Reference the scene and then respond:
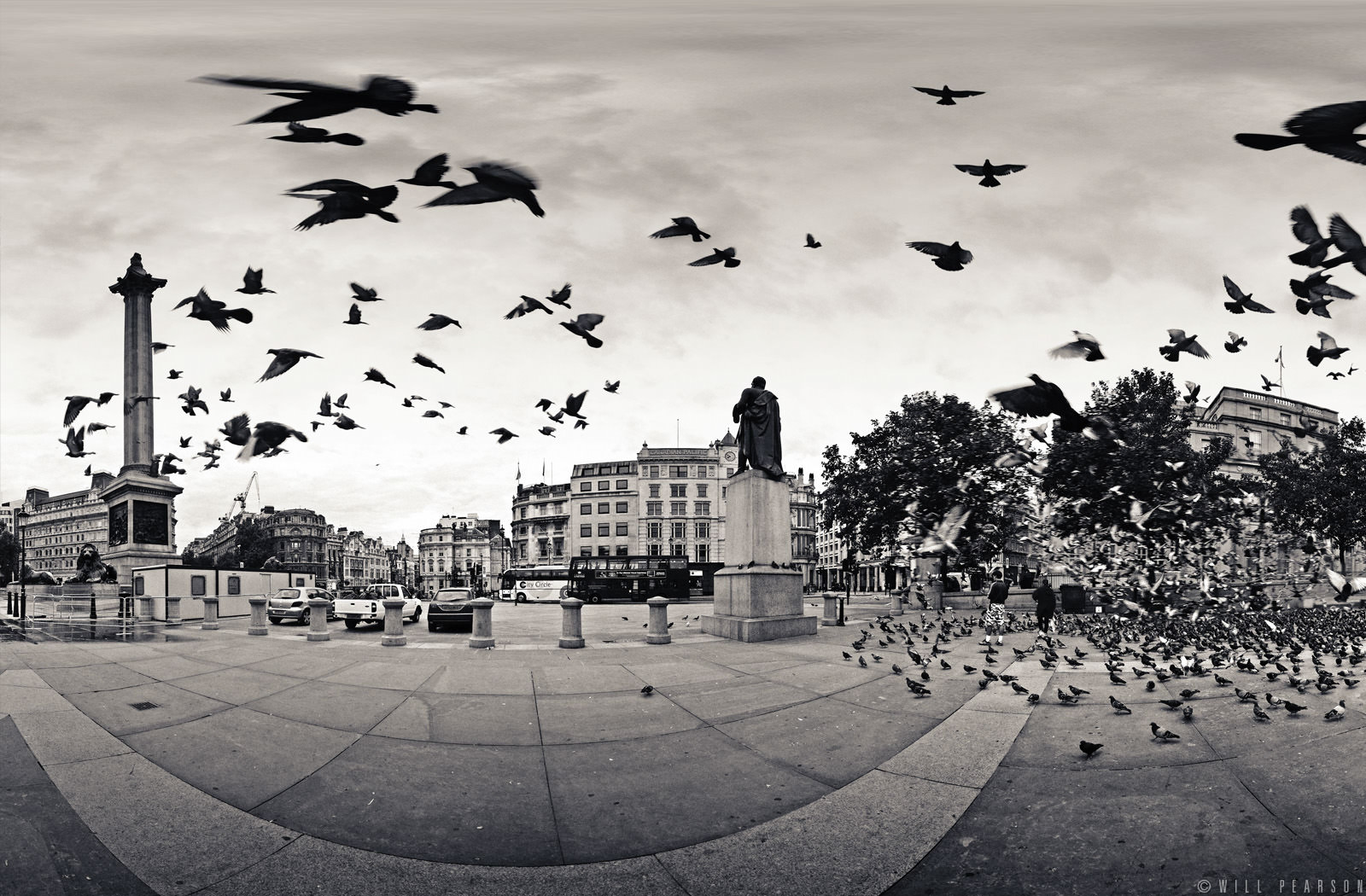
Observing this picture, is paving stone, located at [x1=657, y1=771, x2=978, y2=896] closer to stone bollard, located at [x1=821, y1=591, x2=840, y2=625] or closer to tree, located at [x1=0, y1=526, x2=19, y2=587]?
stone bollard, located at [x1=821, y1=591, x2=840, y2=625]

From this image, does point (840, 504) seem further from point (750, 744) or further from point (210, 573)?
point (750, 744)

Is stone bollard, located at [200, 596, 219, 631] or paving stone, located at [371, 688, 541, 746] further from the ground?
paving stone, located at [371, 688, 541, 746]

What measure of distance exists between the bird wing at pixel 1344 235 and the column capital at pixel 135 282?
38877 millimetres

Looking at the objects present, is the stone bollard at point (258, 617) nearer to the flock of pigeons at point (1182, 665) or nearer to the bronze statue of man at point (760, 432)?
the bronze statue of man at point (760, 432)

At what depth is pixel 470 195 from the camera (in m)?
2.95

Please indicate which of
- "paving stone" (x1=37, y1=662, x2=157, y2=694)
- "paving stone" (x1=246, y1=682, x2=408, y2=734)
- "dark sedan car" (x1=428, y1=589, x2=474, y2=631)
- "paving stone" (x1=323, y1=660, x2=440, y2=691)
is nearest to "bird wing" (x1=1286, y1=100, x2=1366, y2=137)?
"paving stone" (x1=246, y1=682, x2=408, y2=734)

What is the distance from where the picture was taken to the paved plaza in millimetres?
3559

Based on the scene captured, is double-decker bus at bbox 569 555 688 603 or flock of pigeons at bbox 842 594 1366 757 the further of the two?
double-decker bus at bbox 569 555 688 603

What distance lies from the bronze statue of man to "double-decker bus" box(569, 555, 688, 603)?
3231cm

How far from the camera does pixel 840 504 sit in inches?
1258

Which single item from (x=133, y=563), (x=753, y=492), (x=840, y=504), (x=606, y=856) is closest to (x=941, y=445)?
(x=840, y=504)

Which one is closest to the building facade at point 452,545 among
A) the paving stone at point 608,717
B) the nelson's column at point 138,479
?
the nelson's column at point 138,479

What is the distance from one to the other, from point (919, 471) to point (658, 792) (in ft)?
86.3

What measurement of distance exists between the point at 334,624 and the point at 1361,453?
148 feet
